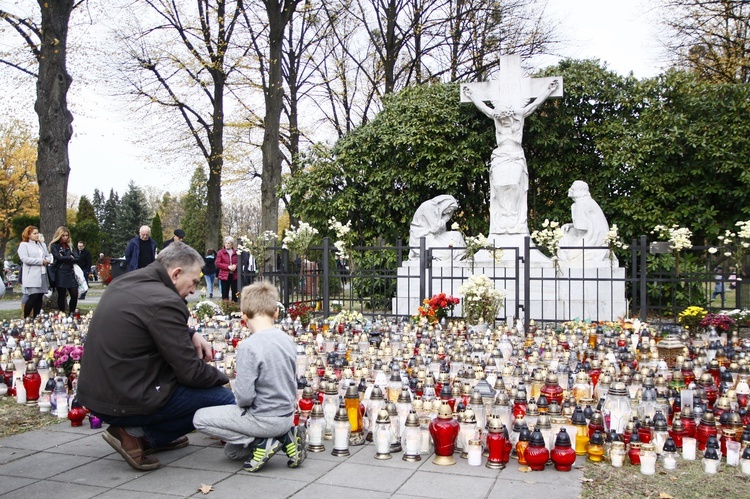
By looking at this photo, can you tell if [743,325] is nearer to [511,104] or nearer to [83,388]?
[511,104]

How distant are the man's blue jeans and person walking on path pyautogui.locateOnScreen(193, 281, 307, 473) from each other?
0.10m

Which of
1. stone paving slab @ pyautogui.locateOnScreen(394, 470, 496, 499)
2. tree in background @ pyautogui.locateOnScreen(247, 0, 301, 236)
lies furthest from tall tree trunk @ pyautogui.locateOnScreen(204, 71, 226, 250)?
stone paving slab @ pyautogui.locateOnScreen(394, 470, 496, 499)

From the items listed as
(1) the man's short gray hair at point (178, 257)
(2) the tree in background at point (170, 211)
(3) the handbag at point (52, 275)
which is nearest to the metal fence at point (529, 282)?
(3) the handbag at point (52, 275)

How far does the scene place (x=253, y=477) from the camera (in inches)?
168

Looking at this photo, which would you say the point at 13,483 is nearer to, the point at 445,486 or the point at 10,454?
the point at 10,454

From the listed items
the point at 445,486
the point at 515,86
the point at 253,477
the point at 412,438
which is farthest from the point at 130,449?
the point at 515,86

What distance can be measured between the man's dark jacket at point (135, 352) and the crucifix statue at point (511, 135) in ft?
35.8

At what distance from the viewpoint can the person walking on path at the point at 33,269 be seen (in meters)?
11.4

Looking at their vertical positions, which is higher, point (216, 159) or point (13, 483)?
point (216, 159)

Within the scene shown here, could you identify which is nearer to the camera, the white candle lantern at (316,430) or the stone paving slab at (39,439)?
the white candle lantern at (316,430)

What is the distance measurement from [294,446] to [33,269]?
28.9ft

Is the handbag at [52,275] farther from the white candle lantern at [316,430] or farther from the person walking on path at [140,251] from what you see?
the white candle lantern at [316,430]

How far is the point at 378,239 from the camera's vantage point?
703 inches

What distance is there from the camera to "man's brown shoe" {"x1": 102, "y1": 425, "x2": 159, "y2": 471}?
14.2ft
